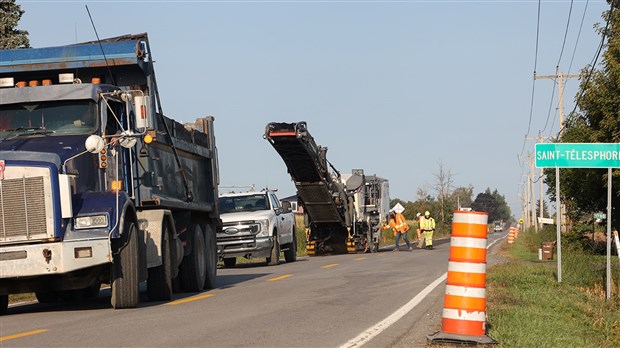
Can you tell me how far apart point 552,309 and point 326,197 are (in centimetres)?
2265

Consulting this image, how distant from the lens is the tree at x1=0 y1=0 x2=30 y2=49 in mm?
34803

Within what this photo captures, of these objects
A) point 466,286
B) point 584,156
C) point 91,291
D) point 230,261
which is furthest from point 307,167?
point 466,286

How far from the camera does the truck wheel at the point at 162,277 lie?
15008 millimetres

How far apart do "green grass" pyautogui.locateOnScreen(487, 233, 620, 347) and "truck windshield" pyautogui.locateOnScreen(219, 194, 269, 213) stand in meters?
9.80

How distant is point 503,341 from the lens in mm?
9867

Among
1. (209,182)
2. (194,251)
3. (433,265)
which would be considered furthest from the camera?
(433,265)

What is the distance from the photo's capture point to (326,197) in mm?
36375

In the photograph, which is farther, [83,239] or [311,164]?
[311,164]

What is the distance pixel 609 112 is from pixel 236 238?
1387 cm

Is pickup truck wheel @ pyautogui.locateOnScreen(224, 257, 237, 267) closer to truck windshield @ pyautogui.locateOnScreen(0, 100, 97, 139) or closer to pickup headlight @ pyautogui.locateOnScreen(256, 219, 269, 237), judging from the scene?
pickup headlight @ pyautogui.locateOnScreen(256, 219, 269, 237)

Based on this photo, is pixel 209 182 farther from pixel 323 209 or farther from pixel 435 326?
pixel 323 209

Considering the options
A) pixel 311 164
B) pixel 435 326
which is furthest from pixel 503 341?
pixel 311 164

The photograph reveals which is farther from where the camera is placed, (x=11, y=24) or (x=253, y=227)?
(x=11, y=24)

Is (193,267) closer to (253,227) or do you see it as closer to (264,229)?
(253,227)
